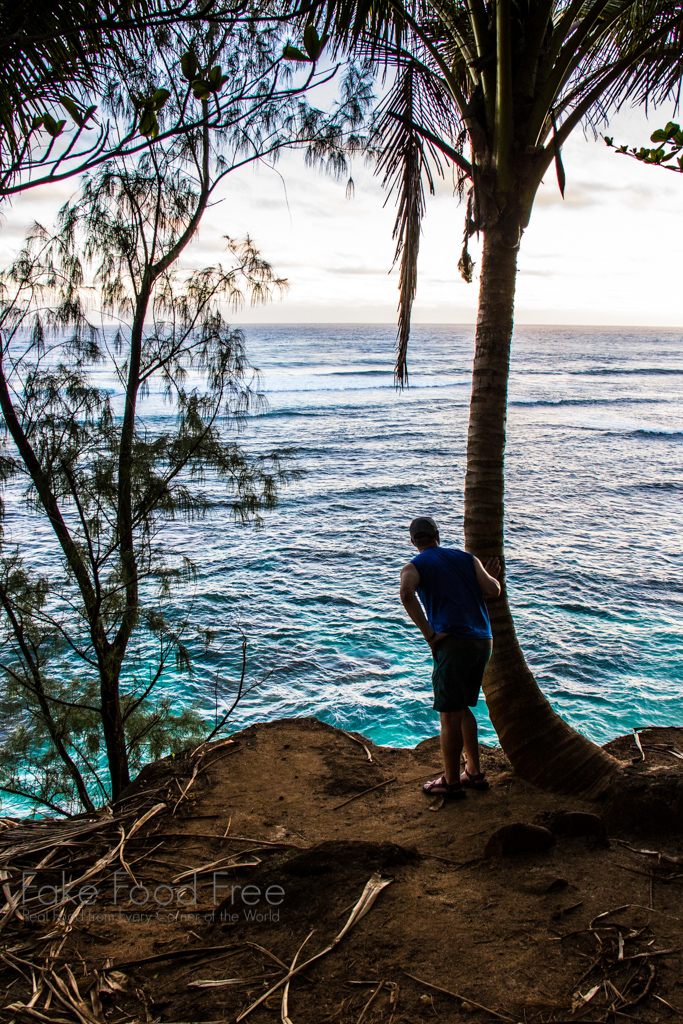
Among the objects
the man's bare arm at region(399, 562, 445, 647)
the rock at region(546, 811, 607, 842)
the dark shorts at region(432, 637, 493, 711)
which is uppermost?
the man's bare arm at region(399, 562, 445, 647)

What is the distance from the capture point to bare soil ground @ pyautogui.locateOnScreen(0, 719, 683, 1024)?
8.17 ft

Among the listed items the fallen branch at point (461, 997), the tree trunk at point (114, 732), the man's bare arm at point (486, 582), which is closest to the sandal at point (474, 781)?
the man's bare arm at point (486, 582)

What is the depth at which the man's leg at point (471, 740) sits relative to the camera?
4.72m

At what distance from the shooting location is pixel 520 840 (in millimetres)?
3578

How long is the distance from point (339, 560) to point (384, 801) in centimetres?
988

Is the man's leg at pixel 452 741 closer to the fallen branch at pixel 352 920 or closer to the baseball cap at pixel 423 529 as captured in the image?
the baseball cap at pixel 423 529

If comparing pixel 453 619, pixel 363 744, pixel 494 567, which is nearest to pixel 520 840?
pixel 453 619

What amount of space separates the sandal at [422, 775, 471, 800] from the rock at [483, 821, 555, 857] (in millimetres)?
1106

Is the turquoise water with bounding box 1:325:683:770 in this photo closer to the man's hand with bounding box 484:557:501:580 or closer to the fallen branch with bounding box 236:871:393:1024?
the man's hand with bounding box 484:557:501:580

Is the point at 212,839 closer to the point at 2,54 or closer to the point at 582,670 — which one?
the point at 2,54

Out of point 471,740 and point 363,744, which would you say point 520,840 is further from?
point 363,744

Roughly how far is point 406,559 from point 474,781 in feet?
32.5

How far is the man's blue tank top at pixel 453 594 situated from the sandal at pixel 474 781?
1096 mm

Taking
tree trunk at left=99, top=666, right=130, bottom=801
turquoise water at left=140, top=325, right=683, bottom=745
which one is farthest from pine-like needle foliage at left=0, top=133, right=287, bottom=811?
turquoise water at left=140, top=325, right=683, bottom=745
